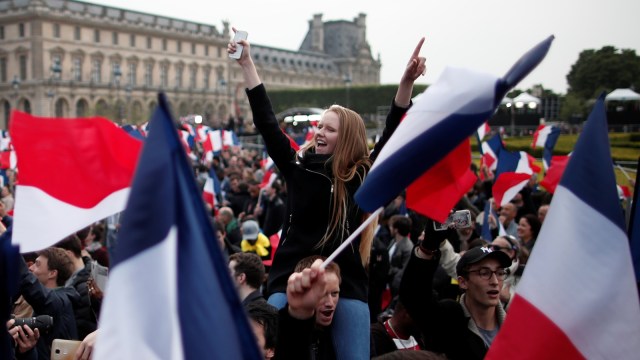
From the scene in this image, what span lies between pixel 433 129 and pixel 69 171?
4.10 feet

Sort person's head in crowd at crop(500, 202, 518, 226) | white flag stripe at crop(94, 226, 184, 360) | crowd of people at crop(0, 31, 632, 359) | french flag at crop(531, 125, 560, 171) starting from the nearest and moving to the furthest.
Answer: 1. white flag stripe at crop(94, 226, 184, 360)
2. crowd of people at crop(0, 31, 632, 359)
3. person's head in crowd at crop(500, 202, 518, 226)
4. french flag at crop(531, 125, 560, 171)

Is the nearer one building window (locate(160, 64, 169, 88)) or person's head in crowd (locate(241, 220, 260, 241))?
person's head in crowd (locate(241, 220, 260, 241))

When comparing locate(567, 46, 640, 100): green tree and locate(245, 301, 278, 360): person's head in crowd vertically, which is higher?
locate(567, 46, 640, 100): green tree

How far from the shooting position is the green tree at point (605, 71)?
4634 centimetres

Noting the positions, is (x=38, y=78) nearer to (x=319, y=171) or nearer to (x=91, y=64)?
(x=91, y=64)

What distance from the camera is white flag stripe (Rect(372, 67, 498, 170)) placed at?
6.26ft

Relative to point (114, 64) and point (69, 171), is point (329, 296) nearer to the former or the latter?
point (69, 171)

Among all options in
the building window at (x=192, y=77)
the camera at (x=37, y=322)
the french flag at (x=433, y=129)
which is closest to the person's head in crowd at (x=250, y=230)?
the camera at (x=37, y=322)

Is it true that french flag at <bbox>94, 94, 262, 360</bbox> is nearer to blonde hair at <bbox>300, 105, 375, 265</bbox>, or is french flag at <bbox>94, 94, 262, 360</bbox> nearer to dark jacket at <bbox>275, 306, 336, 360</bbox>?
dark jacket at <bbox>275, 306, 336, 360</bbox>

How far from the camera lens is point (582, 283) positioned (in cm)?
185

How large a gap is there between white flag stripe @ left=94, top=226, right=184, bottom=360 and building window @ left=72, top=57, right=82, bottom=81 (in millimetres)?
70340

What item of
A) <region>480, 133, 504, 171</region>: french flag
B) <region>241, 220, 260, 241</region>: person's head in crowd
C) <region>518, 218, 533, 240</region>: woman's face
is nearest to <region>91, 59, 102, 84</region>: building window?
<region>480, 133, 504, 171</region>: french flag

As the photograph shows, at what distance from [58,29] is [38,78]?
5.15 metres

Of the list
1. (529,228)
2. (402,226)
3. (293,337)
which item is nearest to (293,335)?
(293,337)
